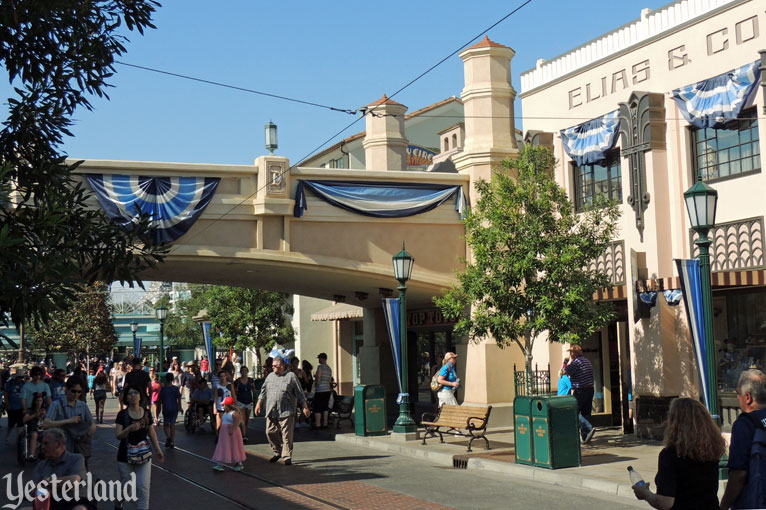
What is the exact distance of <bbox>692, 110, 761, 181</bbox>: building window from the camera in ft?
53.3

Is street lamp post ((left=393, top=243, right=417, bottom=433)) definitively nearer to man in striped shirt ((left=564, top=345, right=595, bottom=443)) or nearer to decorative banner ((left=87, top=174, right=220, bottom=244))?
man in striped shirt ((left=564, top=345, right=595, bottom=443))

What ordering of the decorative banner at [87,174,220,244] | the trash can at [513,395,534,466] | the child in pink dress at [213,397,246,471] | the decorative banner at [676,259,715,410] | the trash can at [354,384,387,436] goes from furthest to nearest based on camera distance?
the decorative banner at [87,174,220,244], the trash can at [354,384,387,436], the child in pink dress at [213,397,246,471], the trash can at [513,395,534,466], the decorative banner at [676,259,715,410]

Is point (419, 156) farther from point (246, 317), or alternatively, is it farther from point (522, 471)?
Answer: point (522, 471)

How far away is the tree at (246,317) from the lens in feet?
138

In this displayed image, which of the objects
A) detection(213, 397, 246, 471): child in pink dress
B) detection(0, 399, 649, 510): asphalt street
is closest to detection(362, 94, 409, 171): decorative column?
detection(0, 399, 649, 510): asphalt street

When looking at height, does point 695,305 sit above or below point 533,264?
below

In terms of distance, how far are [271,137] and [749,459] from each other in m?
17.3

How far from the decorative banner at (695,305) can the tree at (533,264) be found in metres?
4.17

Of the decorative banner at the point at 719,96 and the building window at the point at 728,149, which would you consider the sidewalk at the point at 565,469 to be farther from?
the decorative banner at the point at 719,96

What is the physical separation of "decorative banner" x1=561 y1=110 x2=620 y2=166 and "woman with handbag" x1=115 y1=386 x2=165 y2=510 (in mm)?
12326

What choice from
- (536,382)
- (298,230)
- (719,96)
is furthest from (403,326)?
(719,96)

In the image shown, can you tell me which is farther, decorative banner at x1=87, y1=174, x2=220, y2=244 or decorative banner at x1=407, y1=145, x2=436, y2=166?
decorative banner at x1=407, y1=145, x2=436, y2=166

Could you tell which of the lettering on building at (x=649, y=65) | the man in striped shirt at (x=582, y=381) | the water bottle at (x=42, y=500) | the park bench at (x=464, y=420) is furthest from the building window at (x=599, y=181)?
the water bottle at (x=42, y=500)

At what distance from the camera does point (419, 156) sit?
43812 millimetres
